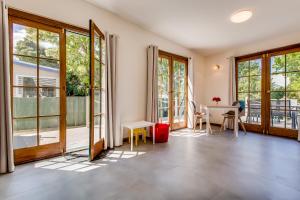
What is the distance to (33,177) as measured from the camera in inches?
77.8

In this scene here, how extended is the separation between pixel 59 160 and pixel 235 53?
17.4 feet

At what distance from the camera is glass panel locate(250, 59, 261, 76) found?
4.49 metres

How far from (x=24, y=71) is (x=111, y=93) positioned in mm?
1383

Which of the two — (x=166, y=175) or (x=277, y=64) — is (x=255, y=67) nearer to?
(x=277, y=64)

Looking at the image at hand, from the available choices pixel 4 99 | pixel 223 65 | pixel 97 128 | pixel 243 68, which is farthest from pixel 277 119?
pixel 4 99

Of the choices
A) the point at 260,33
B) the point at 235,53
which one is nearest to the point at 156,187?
the point at 260,33

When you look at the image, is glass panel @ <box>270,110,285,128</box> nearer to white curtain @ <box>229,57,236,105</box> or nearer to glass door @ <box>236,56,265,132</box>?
glass door @ <box>236,56,265,132</box>

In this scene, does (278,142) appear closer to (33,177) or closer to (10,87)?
(33,177)

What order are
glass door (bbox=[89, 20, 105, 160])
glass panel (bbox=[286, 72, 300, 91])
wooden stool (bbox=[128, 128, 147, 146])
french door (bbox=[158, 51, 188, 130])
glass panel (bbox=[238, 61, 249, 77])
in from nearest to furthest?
glass door (bbox=[89, 20, 105, 160]) → wooden stool (bbox=[128, 128, 147, 146]) → glass panel (bbox=[286, 72, 300, 91]) → french door (bbox=[158, 51, 188, 130]) → glass panel (bbox=[238, 61, 249, 77])

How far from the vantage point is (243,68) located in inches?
191

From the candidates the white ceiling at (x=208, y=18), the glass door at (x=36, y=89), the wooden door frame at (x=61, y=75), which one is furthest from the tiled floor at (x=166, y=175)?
the white ceiling at (x=208, y=18)

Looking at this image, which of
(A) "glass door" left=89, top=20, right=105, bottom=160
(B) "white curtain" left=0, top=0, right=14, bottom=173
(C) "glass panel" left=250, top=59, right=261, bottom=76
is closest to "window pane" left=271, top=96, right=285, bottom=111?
(C) "glass panel" left=250, top=59, right=261, bottom=76

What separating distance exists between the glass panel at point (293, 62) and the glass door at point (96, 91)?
444 centimetres

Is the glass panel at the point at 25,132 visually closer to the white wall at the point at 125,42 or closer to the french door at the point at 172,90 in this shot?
the white wall at the point at 125,42
